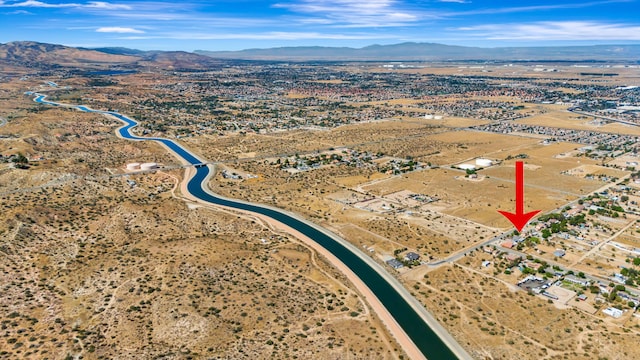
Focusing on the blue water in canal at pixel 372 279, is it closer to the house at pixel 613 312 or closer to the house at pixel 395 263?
the house at pixel 395 263

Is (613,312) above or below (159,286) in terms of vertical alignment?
below

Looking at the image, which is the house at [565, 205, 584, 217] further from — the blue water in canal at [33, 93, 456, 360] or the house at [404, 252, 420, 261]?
the blue water in canal at [33, 93, 456, 360]

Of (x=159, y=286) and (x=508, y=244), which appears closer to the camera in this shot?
(x=159, y=286)

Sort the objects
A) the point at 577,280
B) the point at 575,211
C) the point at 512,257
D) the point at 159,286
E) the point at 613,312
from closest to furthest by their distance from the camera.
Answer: the point at 613,312
the point at 159,286
the point at 577,280
the point at 512,257
the point at 575,211

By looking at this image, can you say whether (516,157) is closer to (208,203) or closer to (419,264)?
(419,264)

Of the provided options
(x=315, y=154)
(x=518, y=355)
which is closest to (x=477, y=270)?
(x=518, y=355)

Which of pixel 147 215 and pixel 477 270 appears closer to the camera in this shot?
pixel 477 270

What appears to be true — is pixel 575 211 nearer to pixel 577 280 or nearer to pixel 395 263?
pixel 577 280

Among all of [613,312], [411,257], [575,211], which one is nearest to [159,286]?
[411,257]

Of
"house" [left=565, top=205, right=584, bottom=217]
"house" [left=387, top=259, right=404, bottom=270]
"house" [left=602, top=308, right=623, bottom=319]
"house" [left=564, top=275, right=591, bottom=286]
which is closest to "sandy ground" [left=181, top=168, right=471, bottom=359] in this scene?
"house" [left=387, top=259, right=404, bottom=270]

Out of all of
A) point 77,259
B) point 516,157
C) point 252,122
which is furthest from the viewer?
point 252,122

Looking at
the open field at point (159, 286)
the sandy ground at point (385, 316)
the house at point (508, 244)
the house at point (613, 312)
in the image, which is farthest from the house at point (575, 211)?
the open field at point (159, 286)
